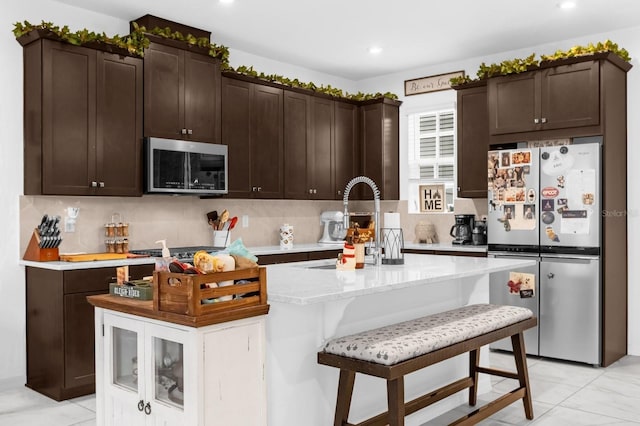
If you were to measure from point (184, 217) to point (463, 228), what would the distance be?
106 inches

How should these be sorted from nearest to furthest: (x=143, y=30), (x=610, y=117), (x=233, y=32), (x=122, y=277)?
(x=122, y=277) < (x=143, y=30) < (x=610, y=117) < (x=233, y=32)

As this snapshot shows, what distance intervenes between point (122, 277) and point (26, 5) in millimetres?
2782

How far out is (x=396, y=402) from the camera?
8.04 ft

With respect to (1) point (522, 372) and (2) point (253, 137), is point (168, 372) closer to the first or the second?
(1) point (522, 372)

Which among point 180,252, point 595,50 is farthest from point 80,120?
point 595,50

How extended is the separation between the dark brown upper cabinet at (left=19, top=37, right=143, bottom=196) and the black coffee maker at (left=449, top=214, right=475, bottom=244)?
122 inches

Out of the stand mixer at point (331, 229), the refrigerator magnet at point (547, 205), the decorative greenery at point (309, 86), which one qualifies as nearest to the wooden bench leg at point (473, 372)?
the refrigerator magnet at point (547, 205)

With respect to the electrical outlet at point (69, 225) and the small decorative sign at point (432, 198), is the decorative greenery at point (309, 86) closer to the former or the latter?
the small decorative sign at point (432, 198)

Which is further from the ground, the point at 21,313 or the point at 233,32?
the point at 233,32

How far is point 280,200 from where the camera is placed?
6.16m

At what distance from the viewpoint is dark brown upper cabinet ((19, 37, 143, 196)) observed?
406 centimetres

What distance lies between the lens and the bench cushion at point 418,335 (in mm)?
2506

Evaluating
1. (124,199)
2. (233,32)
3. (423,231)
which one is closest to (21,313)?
(124,199)

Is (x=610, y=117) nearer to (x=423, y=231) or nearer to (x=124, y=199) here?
(x=423, y=231)
